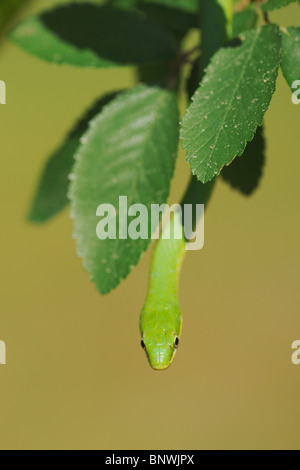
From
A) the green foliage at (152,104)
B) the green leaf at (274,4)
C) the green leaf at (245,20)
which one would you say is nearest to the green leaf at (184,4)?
the green foliage at (152,104)

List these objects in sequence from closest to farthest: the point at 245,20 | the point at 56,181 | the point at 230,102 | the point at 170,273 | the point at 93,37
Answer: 1. the point at 230,102
2. the point at 245,20
3. the point at 93,37
4. the point at 56,181
5. the point at 170,273

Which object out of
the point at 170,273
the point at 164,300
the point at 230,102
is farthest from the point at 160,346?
the point at 230,102

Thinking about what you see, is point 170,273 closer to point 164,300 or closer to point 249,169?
point 164,300

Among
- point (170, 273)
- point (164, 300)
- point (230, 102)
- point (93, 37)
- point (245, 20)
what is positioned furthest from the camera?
point (164, 300)

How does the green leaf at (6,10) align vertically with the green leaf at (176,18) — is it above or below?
above

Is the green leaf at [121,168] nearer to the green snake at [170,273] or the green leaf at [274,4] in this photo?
the green snake at [170,273]

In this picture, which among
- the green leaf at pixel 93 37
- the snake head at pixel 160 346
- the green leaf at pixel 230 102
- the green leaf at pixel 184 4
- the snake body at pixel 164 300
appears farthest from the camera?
the snake head at pixel 160 346

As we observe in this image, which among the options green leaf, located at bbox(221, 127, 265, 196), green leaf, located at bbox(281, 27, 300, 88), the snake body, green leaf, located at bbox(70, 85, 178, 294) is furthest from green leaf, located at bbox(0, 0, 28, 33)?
green leaf, located at bbox(281, 27, 300, 88)

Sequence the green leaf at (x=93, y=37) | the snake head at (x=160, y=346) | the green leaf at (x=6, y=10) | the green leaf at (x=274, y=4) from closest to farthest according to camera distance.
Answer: the green leaf at (x=274, y=4)
the green leaf at (x=93, y=37)
the green leaf at (x=6, y=10)
the snake head at (x=160, y=346)
